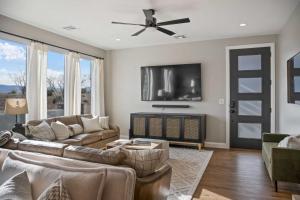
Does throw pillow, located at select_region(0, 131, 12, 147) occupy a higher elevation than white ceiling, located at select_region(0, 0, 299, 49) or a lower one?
lower

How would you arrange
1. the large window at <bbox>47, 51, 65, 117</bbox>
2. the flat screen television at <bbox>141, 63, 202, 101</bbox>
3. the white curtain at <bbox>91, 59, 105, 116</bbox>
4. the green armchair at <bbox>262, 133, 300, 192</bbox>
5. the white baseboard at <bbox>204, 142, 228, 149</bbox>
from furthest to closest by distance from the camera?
the white curtain at <bbox>91, 59, 105, 116</bbox>, the flat screen television at <bbox>141, 63, 202, 101</bbox>, the white baseboard at <bbox>204, 142, 228, 149</bbox>, the large window at <bbox>47, 51, 65, 117</bbox>, the green armchair at <bbox>262, 133, 300, 192</bbox>

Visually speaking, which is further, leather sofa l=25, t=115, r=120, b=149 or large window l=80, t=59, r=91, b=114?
large window l=80, t=59, r=91, b=114

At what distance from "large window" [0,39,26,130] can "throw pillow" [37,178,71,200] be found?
349 centimetres

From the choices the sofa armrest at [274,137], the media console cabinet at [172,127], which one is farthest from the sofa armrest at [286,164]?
the media console cabinet at [172,127]

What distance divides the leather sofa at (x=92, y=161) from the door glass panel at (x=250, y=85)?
4150mm

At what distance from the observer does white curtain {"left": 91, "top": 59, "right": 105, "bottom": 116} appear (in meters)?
6.59

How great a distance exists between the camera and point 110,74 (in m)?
7.10

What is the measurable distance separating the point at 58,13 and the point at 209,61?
3748 millimetres

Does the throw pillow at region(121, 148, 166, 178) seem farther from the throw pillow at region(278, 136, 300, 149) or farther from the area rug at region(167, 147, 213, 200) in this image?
the throw pillow at region(278, 136, 300, 149)

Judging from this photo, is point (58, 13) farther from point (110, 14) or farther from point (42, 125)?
point (42, 125)

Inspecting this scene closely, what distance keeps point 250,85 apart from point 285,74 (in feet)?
3.61

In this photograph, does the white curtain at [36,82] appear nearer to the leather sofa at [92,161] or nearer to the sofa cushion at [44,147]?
the leather sofa at [92,161]

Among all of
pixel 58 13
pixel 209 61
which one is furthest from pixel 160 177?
pixel 209 61

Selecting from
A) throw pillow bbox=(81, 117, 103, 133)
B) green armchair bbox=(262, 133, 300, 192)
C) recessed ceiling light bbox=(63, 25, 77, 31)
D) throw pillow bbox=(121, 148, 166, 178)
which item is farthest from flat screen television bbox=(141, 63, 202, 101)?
throw pillow bbox=(121, 148, 166, 178)
